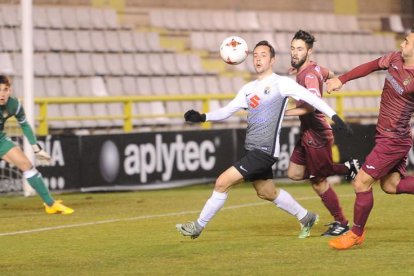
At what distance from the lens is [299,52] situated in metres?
11.0

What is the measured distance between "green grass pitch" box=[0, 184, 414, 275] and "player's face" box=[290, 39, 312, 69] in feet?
5.38

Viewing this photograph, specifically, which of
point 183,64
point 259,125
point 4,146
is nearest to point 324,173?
point 259,125

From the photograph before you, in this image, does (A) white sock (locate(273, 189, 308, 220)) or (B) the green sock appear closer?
(A) white sock (locate(273, 189, 308, 220))

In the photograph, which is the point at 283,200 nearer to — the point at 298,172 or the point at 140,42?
the point at 298,172

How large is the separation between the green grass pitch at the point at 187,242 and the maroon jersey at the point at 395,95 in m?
1.00

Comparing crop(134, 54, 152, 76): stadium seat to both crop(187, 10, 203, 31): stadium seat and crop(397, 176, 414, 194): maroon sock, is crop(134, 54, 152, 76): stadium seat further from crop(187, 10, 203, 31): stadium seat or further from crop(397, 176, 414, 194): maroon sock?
crop(397, 176, 414, 194): maroon sock

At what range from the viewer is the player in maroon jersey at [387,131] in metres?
9.79

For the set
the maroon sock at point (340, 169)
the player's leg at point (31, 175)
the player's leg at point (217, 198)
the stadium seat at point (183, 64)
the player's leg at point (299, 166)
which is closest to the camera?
the player's leg at point (217, 198)

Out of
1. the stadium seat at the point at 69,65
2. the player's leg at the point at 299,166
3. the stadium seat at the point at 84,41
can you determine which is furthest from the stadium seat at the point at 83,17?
the player's leg at the point at 299,166

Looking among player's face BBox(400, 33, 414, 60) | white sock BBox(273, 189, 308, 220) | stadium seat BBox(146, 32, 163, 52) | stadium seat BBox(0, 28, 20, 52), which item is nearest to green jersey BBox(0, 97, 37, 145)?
white sock BBox(273, 189, 308, 220)

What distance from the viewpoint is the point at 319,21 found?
27.4 m

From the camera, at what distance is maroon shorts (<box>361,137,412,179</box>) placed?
9805mm

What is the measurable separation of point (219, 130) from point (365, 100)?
329 inches

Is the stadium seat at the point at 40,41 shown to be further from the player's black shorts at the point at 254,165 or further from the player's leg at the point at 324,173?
the player's black shorts at the point at 254,165
